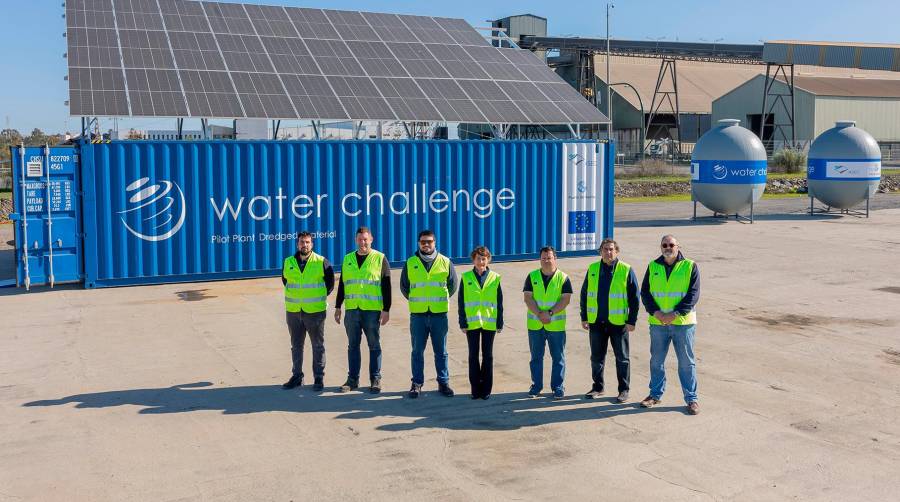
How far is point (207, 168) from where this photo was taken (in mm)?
17219

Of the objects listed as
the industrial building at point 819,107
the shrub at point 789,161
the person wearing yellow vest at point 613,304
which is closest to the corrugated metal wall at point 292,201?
the person wearing yellow vest at point 613,304

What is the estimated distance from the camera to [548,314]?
9.22m

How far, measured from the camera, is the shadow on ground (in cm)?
881

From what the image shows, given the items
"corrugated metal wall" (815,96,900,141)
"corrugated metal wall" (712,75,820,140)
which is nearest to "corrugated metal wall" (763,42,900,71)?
"corrugated metal wall" (712,75,820,140)

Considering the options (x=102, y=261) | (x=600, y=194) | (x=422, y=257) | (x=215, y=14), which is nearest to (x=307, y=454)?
(x=422, y=257)

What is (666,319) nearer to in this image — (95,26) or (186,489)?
(186,489)

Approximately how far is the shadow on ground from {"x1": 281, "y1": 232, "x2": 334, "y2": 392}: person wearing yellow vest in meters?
0.39

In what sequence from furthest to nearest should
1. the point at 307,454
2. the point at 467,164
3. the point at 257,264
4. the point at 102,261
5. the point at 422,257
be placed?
the point at 467,164, the point at 257,264, the point at 102,261, the point at 422,257, the point at 307,454

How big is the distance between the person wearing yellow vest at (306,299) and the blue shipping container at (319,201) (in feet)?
26.4

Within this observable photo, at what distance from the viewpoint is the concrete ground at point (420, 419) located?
7.16m

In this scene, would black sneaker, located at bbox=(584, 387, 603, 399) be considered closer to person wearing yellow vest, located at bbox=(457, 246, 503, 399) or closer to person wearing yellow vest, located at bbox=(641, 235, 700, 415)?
person wearing yellow vest, located at bbox=(641, 235, 700, 415)

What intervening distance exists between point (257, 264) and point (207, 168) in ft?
7.30

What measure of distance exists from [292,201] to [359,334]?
8.79 metres

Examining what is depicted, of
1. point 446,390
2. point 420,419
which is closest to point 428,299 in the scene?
point 446,390
